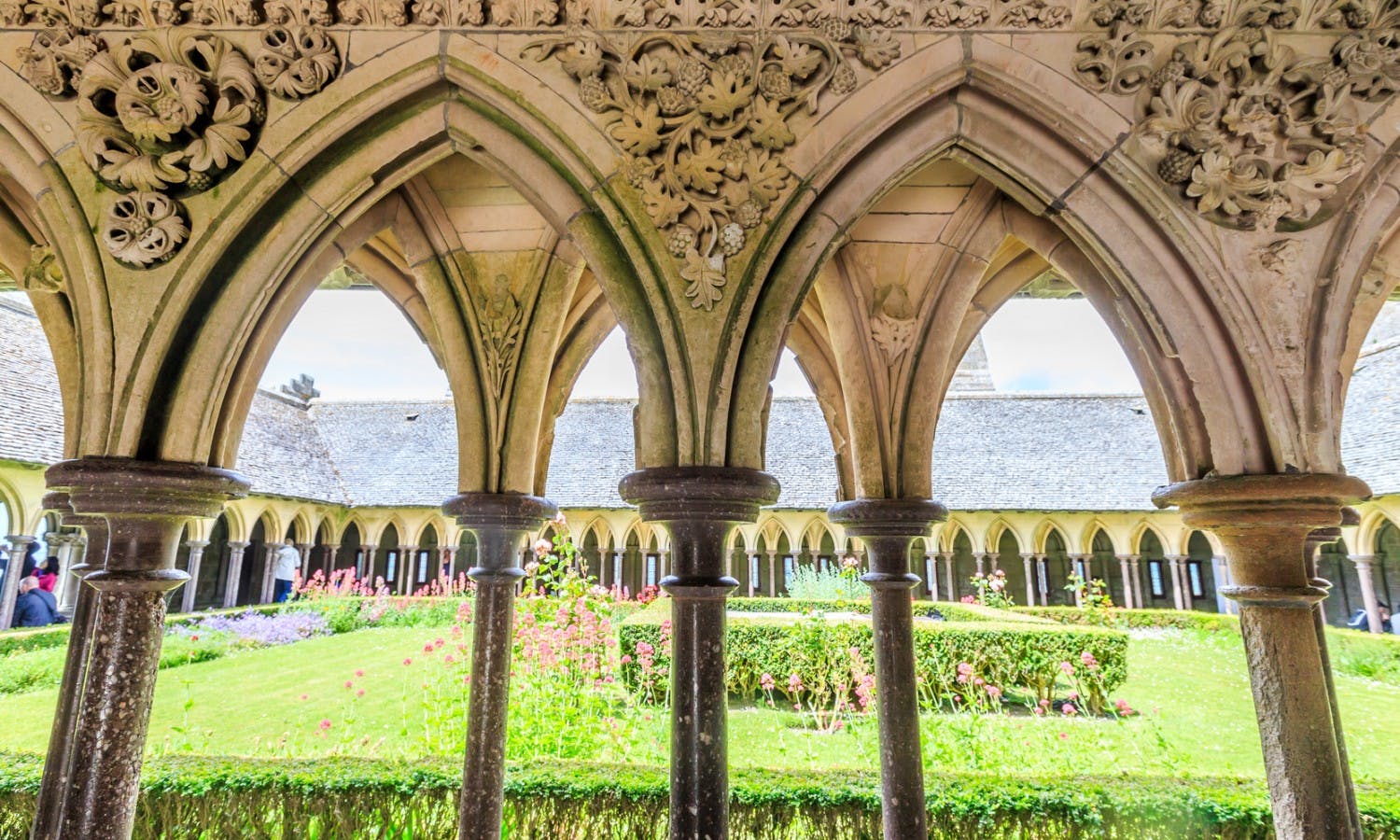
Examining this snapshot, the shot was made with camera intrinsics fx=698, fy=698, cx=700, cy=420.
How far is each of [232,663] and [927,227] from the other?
444 inches

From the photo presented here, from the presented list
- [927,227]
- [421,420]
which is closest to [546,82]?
[927,227]

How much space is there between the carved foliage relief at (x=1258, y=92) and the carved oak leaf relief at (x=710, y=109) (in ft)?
2.70

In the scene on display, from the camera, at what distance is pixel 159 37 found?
88.3 inches

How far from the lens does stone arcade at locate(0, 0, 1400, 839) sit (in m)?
2.07

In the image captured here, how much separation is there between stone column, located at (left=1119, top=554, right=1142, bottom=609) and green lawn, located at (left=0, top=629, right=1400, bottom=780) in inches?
306

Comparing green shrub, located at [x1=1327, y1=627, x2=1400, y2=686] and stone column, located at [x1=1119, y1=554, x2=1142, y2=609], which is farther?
stone column, located at [x1=1119, y1=554, x2=1142, y2=609]

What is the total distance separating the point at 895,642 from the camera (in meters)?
3.15

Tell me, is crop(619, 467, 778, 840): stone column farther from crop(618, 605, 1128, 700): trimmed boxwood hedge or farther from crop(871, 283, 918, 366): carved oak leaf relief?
crop(618, 605, 1128, 700): trimmed boxwood hedge

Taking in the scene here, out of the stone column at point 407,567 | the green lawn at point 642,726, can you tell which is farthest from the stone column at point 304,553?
the green lawn at point 642,726

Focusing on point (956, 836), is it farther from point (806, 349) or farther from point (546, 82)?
point (546, 82)

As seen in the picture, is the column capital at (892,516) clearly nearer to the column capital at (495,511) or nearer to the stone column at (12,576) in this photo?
the column capital at (495,511)

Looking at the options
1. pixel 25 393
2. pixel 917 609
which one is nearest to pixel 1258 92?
pixel 917 609

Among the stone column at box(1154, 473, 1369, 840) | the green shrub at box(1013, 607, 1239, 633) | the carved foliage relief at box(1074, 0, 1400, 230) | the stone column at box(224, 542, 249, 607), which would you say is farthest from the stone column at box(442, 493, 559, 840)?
the stone column at box(224, 542, 249, 607)

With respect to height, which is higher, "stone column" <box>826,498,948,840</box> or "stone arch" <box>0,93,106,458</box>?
"stone arch" <box>0,93,106,458</box>
